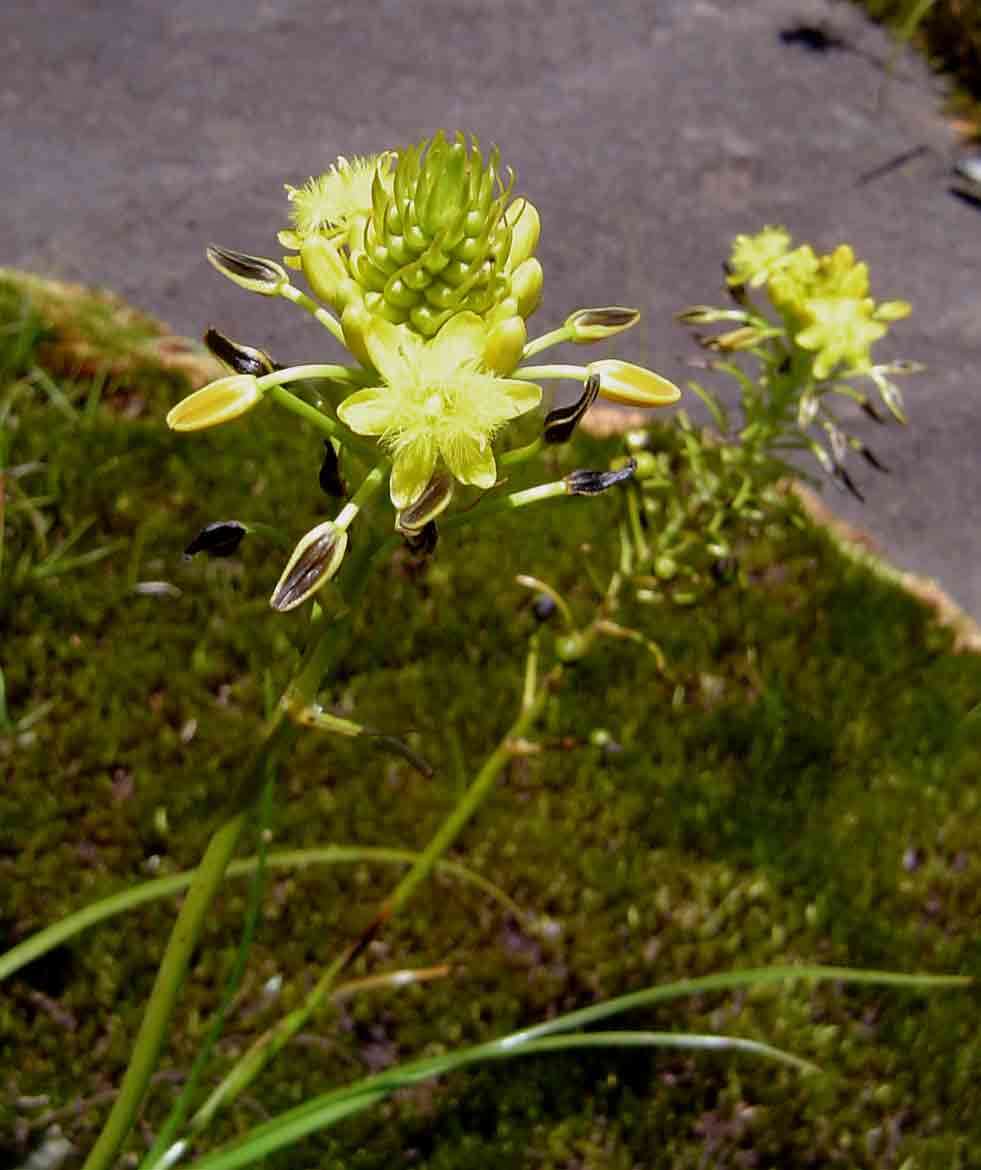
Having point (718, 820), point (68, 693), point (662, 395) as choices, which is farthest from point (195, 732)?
point (662, 395)

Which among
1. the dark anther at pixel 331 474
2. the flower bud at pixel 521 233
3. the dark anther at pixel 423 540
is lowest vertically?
the dark anther at pixel 331 474

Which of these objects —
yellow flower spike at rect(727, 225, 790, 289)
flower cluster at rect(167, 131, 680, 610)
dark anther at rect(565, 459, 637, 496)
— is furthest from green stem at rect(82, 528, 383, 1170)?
yellow flower spike at rect(727, 225, 790, 289)

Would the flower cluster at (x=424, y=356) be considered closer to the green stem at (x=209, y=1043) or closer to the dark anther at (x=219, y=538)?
the dark anther at (x=219, y=538)

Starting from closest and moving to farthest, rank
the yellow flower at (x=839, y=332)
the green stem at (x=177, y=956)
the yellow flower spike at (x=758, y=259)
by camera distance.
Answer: the green stem at (x=177, y=956) < the yellow flower at (x=839, y=332) < the yellow flower spike at (x=758, y=259)

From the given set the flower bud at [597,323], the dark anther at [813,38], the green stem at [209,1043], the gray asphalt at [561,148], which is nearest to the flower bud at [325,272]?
the flower bud at [597,323]

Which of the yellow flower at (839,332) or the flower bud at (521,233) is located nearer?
the flower bud at (521,233)

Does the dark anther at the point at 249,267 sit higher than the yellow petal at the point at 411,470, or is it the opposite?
the dark anther at the point at 249,267

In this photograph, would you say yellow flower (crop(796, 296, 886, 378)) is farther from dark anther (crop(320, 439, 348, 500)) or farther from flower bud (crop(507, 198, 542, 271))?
dark anther (crop(320, 439, 348, 500))
